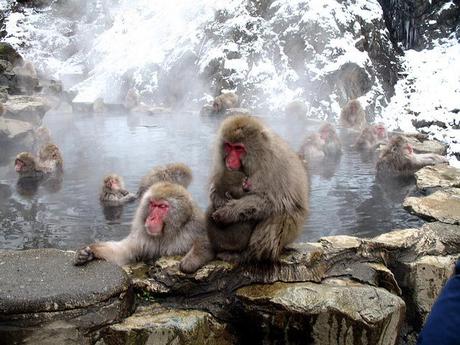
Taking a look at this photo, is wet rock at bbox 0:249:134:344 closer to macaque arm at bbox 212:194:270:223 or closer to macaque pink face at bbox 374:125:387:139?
macaque arm at bbox 212:194:270:223

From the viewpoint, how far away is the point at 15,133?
28.0 ft

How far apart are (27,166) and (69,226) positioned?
2.29 meters

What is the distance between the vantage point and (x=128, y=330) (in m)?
2.61

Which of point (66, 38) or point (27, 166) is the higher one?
point (66, 38)

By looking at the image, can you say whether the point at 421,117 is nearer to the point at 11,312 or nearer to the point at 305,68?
the point at 305,68

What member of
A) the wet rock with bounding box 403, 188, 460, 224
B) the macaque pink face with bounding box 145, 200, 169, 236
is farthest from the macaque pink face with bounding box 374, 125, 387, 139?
the macaque pink face with bounding box 145, 200, 169, 236

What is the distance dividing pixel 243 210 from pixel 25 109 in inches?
336

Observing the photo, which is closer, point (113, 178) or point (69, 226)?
point (69, 226)

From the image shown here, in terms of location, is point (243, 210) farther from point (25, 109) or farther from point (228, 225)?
point (25, 109)

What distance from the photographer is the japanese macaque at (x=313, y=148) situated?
22.6 feet

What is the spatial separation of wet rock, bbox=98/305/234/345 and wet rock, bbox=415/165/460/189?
127 inches

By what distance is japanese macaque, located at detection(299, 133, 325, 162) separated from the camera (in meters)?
6.88

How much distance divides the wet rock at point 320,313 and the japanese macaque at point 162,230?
1.71ft

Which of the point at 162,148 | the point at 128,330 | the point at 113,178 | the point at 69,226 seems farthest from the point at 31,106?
the point at 128,330
